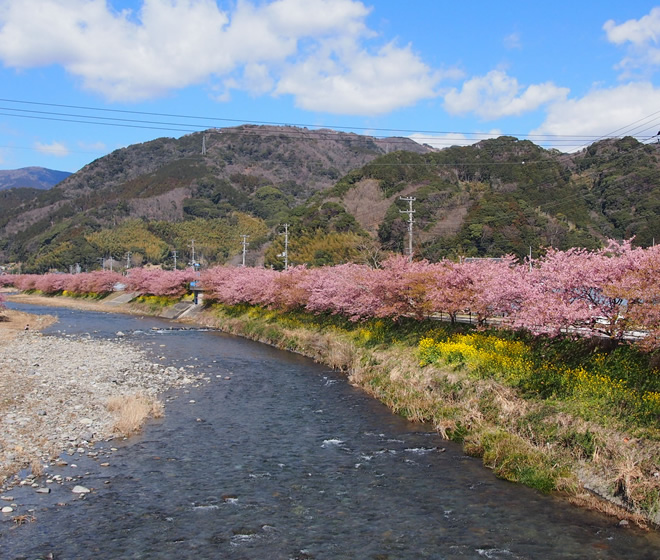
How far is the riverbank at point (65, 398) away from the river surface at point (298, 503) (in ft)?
2.83

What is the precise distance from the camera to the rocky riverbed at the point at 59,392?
16.5m

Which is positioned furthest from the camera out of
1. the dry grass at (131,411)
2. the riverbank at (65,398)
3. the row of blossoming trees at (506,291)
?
the dry grass at (131,411)

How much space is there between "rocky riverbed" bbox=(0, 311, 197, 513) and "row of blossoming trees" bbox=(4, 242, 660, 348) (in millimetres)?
12286

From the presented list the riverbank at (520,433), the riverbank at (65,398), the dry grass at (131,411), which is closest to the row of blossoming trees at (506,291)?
the riverbank at (520,433)

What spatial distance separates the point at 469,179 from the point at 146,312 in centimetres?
8079

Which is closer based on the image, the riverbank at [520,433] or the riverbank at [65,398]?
the riverbank at [520,433]

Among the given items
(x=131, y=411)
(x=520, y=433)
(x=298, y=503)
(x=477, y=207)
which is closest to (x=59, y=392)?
(x=131, y=411)

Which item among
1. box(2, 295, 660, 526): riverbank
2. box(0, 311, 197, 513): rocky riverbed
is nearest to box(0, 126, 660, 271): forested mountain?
box(0, 311, 197, 513): rocky riverbed

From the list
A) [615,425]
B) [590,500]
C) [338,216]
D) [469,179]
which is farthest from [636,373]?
[469,179]

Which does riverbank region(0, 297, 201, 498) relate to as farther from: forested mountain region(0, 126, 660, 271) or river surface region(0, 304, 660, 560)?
forested mountain region(0, 126, 660, 271)

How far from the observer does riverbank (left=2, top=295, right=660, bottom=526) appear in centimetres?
1386

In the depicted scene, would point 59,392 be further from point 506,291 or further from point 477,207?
point 477,207

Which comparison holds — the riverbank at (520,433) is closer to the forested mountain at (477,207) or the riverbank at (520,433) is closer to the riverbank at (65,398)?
the riverbank at (65,398)

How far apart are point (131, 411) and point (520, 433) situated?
45.3 ft
